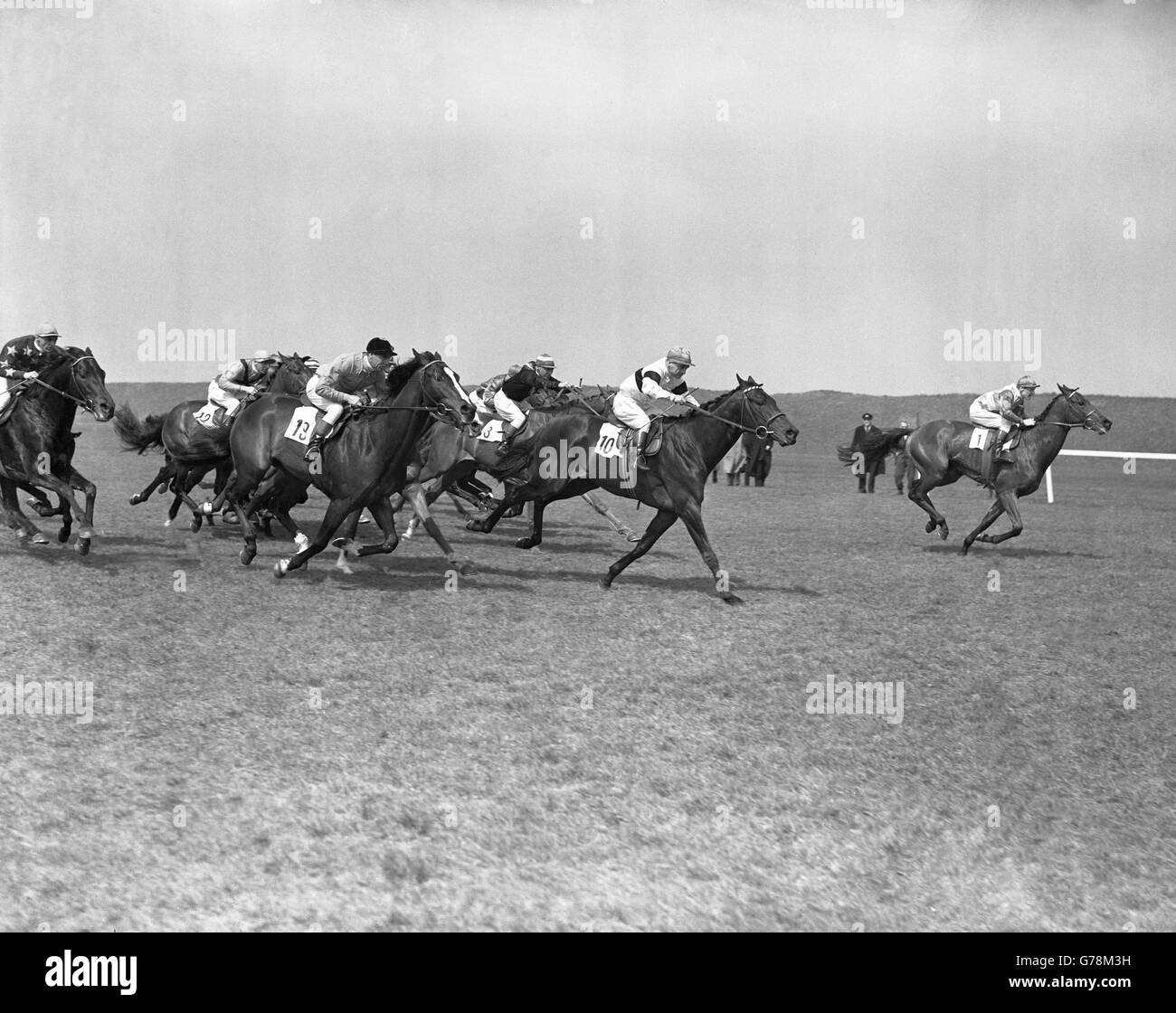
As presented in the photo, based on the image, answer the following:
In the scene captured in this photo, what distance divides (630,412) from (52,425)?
634cm

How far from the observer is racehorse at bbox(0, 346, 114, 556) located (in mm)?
14000

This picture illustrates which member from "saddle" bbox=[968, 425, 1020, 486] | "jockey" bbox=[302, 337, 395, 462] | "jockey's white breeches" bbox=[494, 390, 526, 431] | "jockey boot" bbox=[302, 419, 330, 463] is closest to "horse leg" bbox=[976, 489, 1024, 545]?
"saddle" bbox=[968, 425, 1020, 486]

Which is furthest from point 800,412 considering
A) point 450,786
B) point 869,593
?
point 450,786

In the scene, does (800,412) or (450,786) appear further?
(800,412)

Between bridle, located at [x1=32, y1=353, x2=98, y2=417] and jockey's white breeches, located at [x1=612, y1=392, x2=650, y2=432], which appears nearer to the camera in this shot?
jockey's white breeches, located at [x1=612, y1=392, x2=650, y2=432]

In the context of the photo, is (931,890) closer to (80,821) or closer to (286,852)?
(286,852)

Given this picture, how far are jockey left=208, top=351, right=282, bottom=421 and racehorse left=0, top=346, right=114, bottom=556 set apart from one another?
2.05 meters

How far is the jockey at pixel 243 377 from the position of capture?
16062 mm

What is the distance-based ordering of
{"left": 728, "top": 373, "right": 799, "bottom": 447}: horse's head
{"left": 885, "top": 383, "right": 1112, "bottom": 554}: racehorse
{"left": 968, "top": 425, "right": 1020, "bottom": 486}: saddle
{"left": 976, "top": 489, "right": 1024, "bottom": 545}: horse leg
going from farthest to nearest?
{"left": 968, "top": 425, "right": 1020, "bottom": 486}: saddle → {"left": 885, "top": 383, "right": 1112, "bottom": 554}: racehorse → {"left": 976, "top": 489, "right": 1024, "bottom": 545}: horse leg → {"left": 728, "top": 373, "right": 799, "bottom": 447}: horse's head

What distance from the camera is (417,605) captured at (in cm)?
1236

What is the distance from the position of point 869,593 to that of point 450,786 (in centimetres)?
825

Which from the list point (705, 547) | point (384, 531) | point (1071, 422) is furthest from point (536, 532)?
point (1071, 422)

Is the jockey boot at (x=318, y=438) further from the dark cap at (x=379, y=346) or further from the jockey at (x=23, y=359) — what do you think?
the jockey at (x=23, y=359)

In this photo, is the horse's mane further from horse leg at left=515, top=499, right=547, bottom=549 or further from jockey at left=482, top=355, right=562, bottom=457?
jockey at left=482, top=355, right=562, bottom=457
